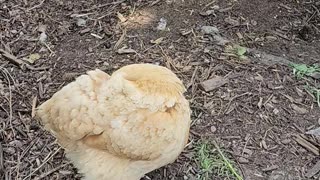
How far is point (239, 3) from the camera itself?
506 cm

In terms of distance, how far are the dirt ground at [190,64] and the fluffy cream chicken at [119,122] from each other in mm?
444

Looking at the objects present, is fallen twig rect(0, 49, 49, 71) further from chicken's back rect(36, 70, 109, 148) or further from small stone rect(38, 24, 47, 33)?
chicken's back rect(36, 70, 109, 148)

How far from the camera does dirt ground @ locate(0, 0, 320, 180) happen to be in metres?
3.82

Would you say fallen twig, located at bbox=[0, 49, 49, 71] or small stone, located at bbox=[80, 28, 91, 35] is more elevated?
fallen twig, located at bbox=[0, 49, 49, 71]

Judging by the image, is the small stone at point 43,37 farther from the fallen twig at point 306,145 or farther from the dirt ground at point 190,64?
the fallen twig at point 306,145

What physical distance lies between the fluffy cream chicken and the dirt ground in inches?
17.5

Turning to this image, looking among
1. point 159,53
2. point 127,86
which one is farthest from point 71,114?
point 159,53

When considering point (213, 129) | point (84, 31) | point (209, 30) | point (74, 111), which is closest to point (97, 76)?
point (74, 111)

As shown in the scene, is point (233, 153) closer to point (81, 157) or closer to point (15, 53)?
point (81, 157)

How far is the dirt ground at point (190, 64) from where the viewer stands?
3.82m

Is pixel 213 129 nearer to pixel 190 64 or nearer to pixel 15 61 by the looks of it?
pixel 190 64

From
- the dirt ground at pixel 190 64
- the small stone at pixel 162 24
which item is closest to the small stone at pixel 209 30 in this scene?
the dirt ground at pixel 190 64

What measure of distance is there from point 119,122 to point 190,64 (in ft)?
4.53

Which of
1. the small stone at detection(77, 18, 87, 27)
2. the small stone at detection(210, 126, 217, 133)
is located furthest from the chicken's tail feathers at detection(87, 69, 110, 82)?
the small stone at detection(77, 18, 87, 27)
